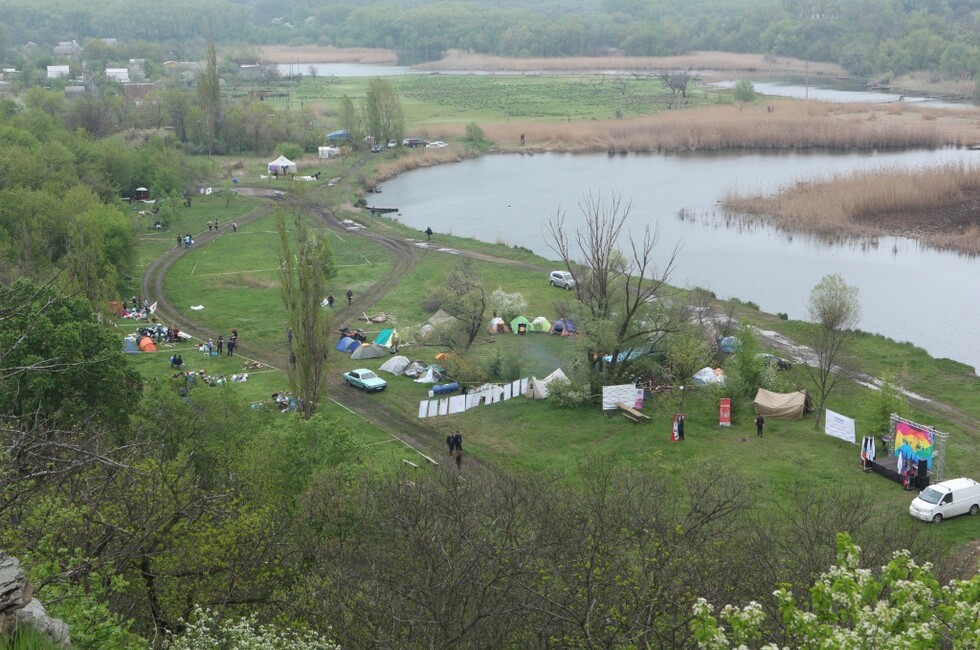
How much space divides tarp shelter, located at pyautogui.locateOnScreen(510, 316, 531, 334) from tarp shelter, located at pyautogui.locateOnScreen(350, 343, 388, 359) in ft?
18.3

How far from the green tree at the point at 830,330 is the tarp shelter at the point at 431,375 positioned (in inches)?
484

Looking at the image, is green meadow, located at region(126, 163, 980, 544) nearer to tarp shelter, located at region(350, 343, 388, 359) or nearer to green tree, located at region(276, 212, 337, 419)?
tarp shelter, located at region(350, 343, 388, 359)

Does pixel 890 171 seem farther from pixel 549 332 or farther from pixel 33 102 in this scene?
pixel 33 102

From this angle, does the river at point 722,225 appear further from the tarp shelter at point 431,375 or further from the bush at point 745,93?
the bush at point 745,93

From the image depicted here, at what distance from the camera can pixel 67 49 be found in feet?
563

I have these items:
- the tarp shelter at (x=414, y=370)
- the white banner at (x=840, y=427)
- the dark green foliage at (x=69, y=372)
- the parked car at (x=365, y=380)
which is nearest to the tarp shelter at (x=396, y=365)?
the tarp shelter at (x=414, y=370)

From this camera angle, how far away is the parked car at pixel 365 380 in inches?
1383

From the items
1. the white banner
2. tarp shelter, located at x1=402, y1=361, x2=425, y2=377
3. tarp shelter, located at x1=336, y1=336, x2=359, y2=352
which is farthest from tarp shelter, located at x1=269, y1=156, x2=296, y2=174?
the white banner

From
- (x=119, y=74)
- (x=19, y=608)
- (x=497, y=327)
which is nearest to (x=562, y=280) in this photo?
(x=497, y=327)

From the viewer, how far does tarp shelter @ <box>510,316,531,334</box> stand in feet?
136

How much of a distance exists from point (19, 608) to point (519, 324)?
32541mm

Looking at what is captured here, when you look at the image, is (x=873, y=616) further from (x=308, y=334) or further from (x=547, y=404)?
(x=547, y=404)

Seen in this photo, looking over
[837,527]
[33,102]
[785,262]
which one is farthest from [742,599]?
[33,102]

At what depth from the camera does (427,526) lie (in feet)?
57.5
